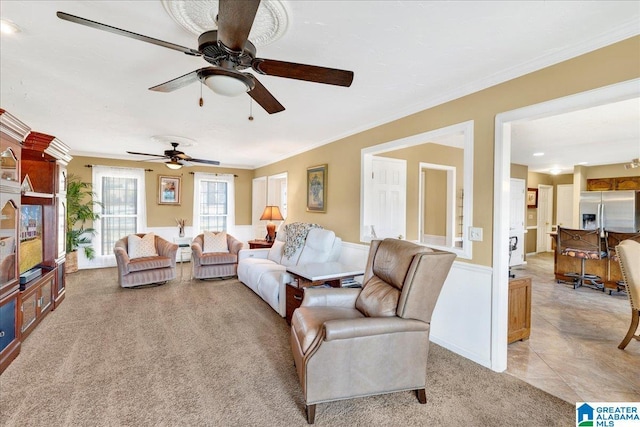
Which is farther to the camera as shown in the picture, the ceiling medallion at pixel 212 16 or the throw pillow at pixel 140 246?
the throw pillow at pixel 140 246

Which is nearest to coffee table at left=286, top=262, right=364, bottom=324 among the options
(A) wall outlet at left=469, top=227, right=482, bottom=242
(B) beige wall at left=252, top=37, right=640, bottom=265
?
(B) beige wall at left=252, top=37, right=640, bottom=265

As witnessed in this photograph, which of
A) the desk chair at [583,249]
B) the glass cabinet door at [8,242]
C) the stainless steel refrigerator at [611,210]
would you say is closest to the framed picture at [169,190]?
the glass cabinet door at [8,242]

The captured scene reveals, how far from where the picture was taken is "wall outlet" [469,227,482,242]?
2.62 m

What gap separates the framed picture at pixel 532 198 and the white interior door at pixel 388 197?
5.74m

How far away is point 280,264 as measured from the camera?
4711mm

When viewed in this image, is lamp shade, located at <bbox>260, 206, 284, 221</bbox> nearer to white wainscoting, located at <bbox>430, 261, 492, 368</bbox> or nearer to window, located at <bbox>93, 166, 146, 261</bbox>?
window, located at <bbox>93, 166, 146, 261</bbox>

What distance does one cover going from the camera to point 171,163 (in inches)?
197

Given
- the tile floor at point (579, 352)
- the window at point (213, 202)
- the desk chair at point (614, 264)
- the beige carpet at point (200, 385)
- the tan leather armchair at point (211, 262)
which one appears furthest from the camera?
the window at point (213, 202)

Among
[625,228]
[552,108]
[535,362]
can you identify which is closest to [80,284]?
[535,362]

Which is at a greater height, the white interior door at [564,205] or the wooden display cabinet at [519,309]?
the white interior door at [564,205]

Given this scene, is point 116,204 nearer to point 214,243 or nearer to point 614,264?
point 214,243

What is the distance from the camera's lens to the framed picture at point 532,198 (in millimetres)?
8234

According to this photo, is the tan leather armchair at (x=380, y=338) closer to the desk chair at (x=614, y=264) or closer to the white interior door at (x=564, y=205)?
the desk chair at (x=614, y=264)

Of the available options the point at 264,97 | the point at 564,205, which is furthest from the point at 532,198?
the point at 264,97
